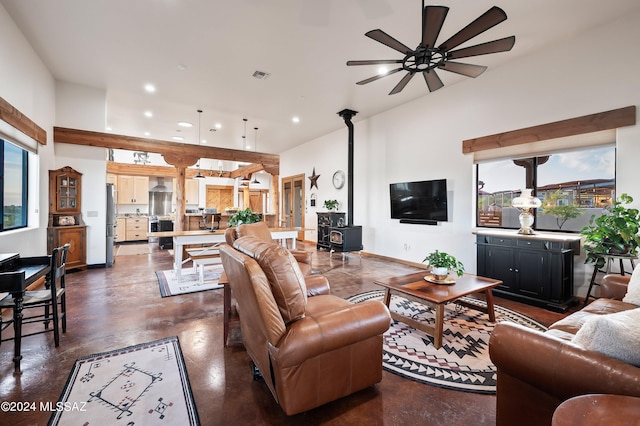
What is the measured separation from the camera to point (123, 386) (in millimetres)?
1899

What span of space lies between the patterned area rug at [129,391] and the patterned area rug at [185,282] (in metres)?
1.61

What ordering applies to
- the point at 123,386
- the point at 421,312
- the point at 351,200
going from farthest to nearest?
the point at 351,200, the point at 421,312, the point at 123,386

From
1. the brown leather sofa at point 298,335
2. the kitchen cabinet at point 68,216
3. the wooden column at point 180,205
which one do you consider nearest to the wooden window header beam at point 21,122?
the kitchen cabinet at point 68,216

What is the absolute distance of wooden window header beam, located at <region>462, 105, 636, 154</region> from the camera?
3236 mm

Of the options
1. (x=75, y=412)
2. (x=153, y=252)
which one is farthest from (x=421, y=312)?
(x=153, y=252)

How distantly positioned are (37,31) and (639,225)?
23.9 feet

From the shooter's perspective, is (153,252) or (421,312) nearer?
(421,312)

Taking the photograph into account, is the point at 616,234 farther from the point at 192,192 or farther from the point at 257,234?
the point at 192,192

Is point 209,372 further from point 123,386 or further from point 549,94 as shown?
point 549,94

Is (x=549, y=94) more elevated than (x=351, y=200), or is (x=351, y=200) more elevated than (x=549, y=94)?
(x=549, y=94)

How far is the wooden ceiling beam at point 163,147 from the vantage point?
506 centimetres

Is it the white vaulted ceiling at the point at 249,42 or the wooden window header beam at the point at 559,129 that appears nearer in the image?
the white vaulted ceiling at the point at 249,42

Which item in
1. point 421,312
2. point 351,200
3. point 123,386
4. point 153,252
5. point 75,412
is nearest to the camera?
point 75,412

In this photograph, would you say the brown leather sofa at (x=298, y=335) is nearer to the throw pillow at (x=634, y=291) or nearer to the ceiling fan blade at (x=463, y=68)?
the throw pillow at (x=634, y=291)
